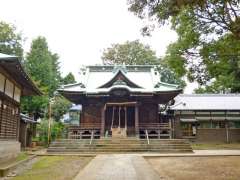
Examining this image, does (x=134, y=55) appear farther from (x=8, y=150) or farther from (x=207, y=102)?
(x=8, y=150)

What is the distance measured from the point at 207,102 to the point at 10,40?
25.3 meters

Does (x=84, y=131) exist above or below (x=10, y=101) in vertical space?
below

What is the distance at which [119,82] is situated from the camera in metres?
28.4

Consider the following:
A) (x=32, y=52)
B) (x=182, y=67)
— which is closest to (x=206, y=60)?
(x=182, y=67)

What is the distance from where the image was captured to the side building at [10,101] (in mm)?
12773

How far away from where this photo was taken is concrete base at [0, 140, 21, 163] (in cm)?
1338

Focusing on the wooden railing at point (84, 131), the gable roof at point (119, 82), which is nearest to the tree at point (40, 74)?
the gable roof at point (119, 82)

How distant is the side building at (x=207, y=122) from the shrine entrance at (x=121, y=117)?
21.6 feet

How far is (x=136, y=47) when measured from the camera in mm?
48438

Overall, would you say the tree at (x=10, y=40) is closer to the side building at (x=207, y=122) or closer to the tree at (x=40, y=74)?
the tree at (x=40, y=74)

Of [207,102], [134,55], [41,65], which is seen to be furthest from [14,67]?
[134,55]

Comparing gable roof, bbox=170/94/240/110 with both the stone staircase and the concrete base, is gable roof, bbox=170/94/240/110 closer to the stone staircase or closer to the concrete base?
the stone staircase

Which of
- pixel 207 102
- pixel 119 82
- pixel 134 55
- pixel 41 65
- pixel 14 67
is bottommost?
pixel 14 67

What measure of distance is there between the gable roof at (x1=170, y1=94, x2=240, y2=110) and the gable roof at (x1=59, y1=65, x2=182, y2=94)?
190 inches
